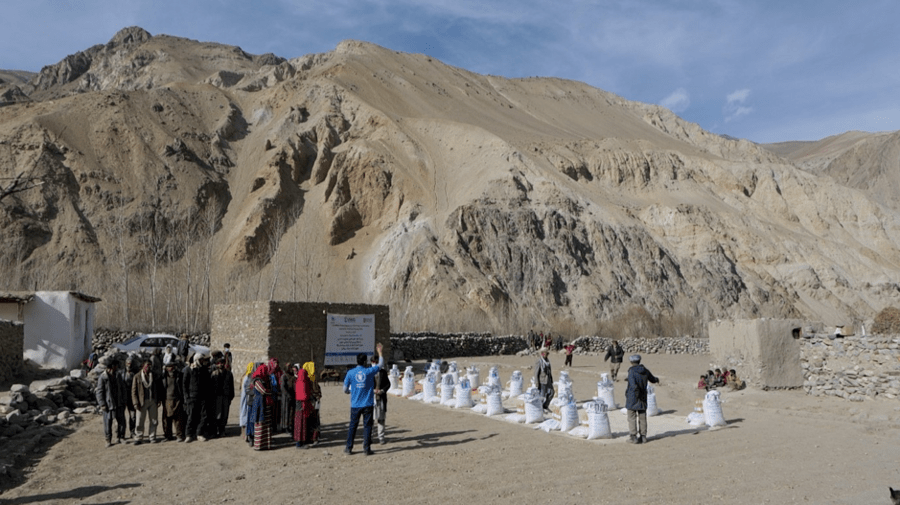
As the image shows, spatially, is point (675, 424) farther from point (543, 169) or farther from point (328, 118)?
point (328, 118)

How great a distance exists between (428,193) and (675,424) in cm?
4259

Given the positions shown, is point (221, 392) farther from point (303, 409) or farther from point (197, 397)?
point (303, 409)

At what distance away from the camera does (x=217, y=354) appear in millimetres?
10820

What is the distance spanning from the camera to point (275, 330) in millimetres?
18359

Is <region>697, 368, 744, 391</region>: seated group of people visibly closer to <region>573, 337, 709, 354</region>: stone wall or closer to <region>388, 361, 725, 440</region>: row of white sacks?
<region>388, 361, 725, 440</region>: row of white sacks

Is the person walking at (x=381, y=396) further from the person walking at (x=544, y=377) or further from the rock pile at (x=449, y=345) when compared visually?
the rock pile at (x=449, y=345)

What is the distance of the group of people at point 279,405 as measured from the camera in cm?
997

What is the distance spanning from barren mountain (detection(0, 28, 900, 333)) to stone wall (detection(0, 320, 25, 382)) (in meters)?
16.3

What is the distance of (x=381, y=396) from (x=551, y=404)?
4.28m

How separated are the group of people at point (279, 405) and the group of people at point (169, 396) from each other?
0.60 metres

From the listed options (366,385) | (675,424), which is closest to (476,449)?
(366,385)

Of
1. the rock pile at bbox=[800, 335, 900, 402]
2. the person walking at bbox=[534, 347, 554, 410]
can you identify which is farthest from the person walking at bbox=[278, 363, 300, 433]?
the rock pile at bbox=[800, 335, 900, 402]

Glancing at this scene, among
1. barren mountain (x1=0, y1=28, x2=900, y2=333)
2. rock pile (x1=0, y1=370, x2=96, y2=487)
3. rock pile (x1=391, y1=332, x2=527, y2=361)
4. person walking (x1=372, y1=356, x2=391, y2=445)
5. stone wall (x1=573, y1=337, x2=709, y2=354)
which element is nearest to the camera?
rock pile (x1=0, y1=370, x2=96, y2=487)

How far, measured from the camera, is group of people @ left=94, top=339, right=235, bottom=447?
1048cm
